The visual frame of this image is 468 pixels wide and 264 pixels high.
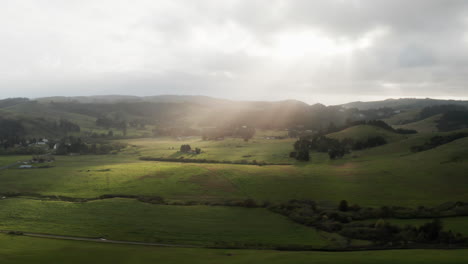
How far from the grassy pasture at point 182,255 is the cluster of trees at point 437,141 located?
93.4 metres

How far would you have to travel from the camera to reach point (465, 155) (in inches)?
3829

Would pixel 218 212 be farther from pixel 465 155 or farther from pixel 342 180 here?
pixel 465 155

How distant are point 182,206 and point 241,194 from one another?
16.3m

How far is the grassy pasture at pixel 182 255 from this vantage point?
124 feet

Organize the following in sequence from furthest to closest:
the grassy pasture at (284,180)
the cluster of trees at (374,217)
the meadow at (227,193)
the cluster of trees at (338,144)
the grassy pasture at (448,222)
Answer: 1. the cluster of trees at (338,144)
2. the grassy pasture at (284,180)
3. the grassy pasture at (448,222)
4. the meadow at (227,193)
5. the cluster of trees at (374,217)

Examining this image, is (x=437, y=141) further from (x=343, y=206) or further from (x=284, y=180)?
(x=343, y=206)

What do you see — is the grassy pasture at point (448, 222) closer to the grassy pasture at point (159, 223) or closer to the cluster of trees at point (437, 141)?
the grassy pasture at point (159, 223)

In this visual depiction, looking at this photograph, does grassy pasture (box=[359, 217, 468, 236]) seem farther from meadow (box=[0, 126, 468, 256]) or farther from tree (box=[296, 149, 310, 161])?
tree (box=[296, 149, 310, 161])

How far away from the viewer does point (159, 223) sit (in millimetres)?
58219

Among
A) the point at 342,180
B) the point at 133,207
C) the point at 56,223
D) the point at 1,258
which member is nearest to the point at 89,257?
the point at 1,258

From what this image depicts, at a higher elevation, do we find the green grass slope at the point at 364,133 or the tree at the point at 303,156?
the green grass slope at the point at 364,133

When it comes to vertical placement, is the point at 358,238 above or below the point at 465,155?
below

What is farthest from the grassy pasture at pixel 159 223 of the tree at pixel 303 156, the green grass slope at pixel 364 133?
the green grass slope at pixel 364 133

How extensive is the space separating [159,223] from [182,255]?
54.8ft
